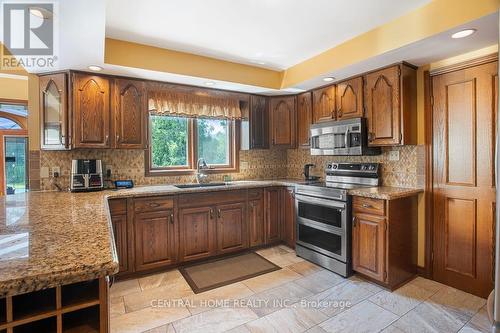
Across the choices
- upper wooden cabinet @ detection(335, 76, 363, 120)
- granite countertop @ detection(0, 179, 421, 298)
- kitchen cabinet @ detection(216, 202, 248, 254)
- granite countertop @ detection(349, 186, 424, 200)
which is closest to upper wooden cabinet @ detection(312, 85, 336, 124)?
upper wooden cabinet @ detection(335, 76, 363, 120)

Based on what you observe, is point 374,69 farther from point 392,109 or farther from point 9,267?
point 9,267

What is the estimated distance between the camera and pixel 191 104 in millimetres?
3428

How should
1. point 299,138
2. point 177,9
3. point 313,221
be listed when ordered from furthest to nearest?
point 299,138 → point 313,221 → point 177,9

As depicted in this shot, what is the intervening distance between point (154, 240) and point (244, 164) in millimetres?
1741

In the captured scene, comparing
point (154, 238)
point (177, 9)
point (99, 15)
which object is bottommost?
point (154, 238)

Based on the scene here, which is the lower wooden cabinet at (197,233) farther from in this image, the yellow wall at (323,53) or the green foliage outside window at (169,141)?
the yellow wall at (323,53)

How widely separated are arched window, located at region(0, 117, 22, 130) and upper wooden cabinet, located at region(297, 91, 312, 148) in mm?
5187

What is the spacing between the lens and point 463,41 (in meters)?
2.16

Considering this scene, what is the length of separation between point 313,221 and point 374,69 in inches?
71.0

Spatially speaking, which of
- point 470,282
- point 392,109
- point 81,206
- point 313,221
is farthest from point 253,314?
point 392,109

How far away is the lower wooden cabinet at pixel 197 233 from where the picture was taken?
303cm

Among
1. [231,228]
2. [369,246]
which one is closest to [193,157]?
[231,228]

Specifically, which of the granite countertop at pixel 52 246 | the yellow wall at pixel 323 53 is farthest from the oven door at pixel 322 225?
the granite countertop at pixel 52 246

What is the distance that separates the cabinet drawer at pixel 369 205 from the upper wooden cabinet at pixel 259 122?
1623 mm
